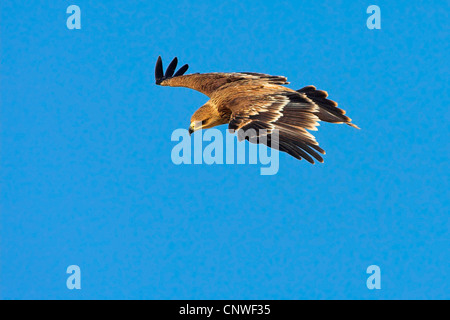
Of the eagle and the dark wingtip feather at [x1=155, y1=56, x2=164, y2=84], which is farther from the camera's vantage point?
the dark wingtip feather at [x1=155, y1=56, x2=164, y2=84]

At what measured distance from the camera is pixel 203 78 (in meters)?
10.0

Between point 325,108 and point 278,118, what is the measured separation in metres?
1.28

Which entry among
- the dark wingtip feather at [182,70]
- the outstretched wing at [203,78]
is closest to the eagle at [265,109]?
the outstretched wing at [203,78]

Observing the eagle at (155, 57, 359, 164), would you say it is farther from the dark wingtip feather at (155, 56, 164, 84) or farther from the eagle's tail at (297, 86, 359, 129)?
the dark wingtip feather at (155, 56, 164, 84)

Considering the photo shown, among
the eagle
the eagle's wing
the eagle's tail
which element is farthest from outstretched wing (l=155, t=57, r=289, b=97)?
the eagle's wing

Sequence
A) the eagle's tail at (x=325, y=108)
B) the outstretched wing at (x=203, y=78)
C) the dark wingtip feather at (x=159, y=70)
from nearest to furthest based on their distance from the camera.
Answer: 1. the eagle's tail at (x=325, y=108)
2. the outstretched wing at (x=203, y=78)
3. the dark wingtip feather at (x=159, y=70)

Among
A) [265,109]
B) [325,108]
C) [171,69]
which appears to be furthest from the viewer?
[171,69]

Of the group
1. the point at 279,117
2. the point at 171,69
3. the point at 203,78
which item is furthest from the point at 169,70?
the point at 279,117

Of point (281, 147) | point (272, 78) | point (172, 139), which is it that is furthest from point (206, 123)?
point (281, 147)

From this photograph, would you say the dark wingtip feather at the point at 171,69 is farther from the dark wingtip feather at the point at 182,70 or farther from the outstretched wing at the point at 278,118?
the outstretched wing at the point at 278,118

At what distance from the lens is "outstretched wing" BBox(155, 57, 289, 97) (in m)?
9.49

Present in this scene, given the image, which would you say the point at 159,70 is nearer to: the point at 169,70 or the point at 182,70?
the point at 169,70

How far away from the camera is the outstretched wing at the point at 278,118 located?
7.20 meters
